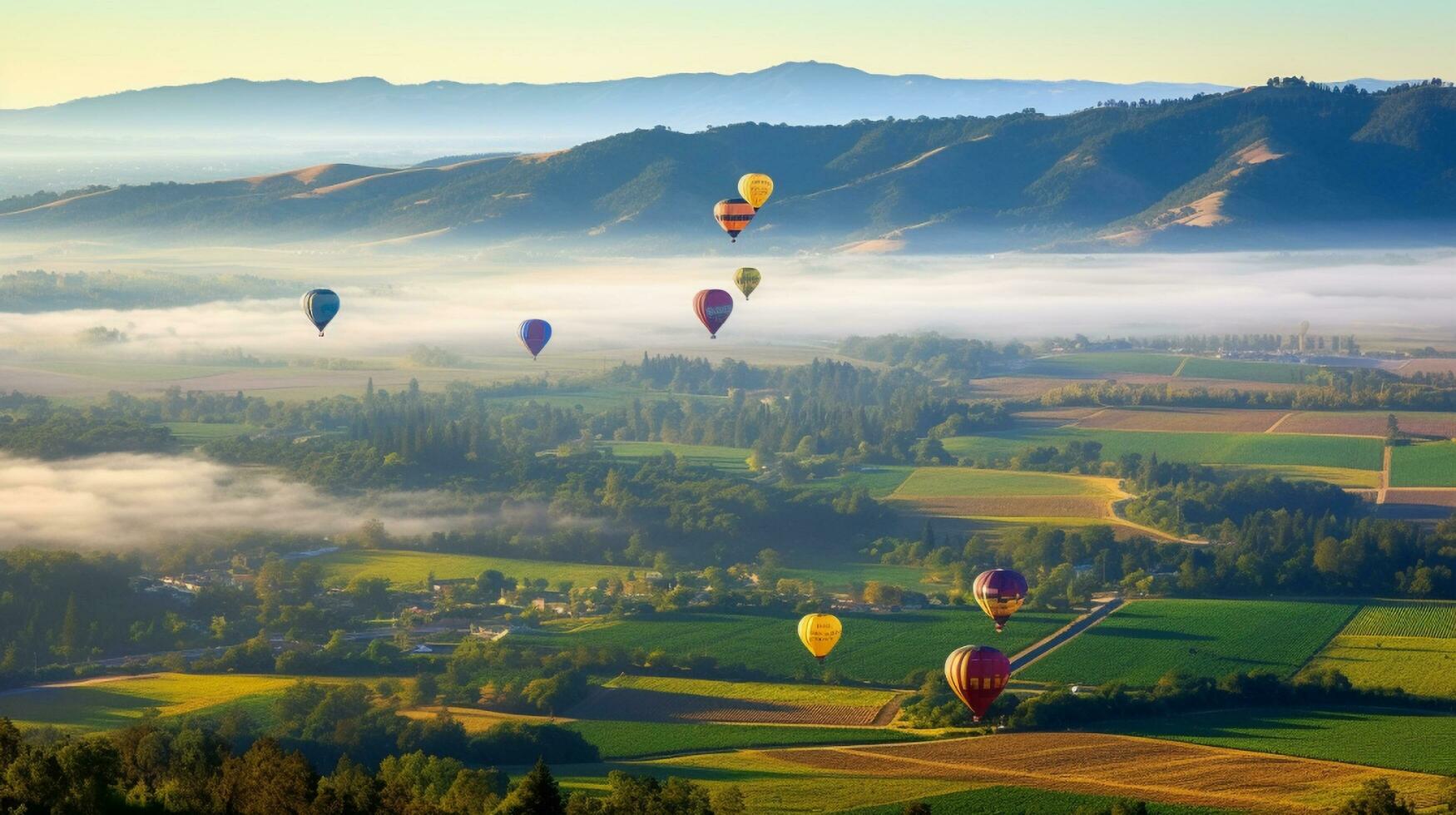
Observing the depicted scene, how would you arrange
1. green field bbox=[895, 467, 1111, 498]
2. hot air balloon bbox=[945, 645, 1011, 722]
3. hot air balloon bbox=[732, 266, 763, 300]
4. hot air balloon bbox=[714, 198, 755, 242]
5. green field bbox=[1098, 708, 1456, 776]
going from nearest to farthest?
green field bbox=[1098, 708, 1456, 776]
hot air balloon bbox=[945, 645, 1011, 722]
hot air balloon bbox=[714, 198, 755, 242]
hot air balloon bbox=[732, 266, 763, 300]
green field bbox=[895, 467, 1111, 498]

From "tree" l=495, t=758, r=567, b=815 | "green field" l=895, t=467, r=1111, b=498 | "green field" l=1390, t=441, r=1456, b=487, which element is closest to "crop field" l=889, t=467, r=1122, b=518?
"green field" l=895, t=467, r=1111, b=498

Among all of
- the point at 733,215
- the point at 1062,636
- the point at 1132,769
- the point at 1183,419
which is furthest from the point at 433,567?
the point at 1183,419

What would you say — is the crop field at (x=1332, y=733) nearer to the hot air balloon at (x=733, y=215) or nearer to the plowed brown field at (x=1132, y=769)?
the plowed brown field at (x=1132, y=769)

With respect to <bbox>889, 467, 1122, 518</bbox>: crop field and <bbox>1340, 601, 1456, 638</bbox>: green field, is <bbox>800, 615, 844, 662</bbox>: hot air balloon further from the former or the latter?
<bbox>889, 467, 1122, 518</bbox>: crop field

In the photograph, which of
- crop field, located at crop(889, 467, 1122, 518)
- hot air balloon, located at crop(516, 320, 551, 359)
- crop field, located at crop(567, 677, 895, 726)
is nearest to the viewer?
crop field, located at crop(567, 677, 895, 726)

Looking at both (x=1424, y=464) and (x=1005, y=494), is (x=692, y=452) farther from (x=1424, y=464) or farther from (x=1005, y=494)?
(x=1424, y=464)
